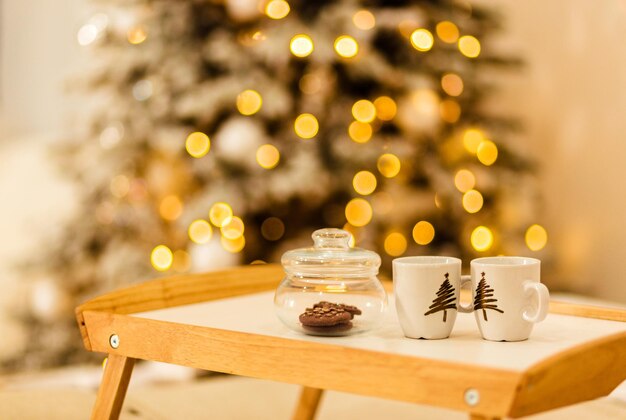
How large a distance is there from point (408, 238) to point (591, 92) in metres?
0.66

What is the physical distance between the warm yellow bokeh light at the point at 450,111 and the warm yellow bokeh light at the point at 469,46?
124 mm

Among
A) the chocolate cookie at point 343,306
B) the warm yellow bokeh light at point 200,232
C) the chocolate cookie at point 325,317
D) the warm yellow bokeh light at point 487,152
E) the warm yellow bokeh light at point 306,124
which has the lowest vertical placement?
the warm yellow bokeh light at point 200,232

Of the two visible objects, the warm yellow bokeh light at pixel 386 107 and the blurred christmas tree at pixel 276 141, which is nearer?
the blurred christmas tree at pixel 276 141

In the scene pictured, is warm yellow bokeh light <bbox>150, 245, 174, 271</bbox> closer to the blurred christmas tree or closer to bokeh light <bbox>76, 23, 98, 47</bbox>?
the blurred christmas tree

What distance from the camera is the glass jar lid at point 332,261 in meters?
0.90

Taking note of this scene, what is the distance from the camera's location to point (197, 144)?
6.70 feet

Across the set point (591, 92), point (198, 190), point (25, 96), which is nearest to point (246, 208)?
point (198, 190)

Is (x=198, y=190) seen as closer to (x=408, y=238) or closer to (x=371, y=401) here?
(x=408, y=238)

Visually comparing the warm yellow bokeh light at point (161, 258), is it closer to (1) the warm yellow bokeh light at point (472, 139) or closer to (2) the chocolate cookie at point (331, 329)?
(1) the warm yellow bokeh light at point (472, 139)

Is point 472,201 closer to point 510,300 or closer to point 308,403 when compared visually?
point 308,403

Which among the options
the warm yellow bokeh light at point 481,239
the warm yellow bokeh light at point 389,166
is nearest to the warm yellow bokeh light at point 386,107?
the warm yellow bokeh light at point 389,166

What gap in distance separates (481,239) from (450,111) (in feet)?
1.09

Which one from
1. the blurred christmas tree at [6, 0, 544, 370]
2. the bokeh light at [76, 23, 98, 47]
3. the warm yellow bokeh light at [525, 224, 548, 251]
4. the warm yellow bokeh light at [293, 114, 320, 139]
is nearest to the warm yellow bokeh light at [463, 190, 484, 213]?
the blurred christmas tree at [6, 0, 544, 370]

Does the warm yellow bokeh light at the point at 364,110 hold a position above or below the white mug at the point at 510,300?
above
